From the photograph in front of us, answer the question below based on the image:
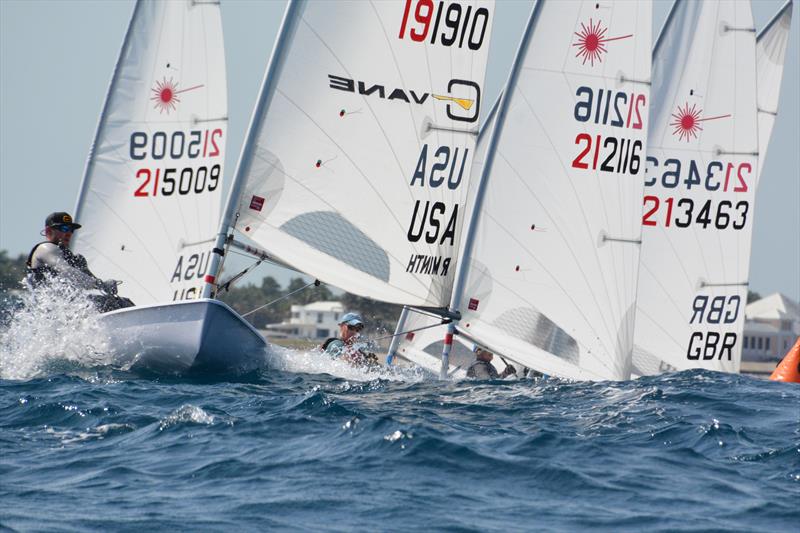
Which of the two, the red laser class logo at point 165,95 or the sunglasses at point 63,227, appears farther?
the red laser class logo at point 165,95

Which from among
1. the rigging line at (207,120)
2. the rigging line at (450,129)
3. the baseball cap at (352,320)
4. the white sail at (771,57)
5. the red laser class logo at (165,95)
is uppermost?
the white sail at (771,57)

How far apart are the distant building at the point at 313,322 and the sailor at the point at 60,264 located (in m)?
85.9

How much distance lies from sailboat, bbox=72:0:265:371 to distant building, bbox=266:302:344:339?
80762 mm

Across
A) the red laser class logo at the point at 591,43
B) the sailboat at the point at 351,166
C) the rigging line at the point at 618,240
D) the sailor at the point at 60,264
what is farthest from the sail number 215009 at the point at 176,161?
the rigging line at the point at 618,240

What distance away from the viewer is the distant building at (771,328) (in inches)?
3639

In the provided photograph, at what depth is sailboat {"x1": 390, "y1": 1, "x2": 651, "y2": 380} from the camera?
1664cm

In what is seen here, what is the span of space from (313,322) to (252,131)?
87.9 metres

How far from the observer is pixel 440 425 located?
10852 mm

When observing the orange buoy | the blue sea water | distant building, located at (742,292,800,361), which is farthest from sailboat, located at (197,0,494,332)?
distant building, located at (742,292,800,361)

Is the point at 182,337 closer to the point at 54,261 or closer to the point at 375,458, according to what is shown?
the point at 54,261

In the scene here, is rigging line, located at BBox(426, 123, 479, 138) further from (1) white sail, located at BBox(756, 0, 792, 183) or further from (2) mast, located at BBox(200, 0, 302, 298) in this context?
(1) white sail, located at BBox(756, 0, 792, 183)

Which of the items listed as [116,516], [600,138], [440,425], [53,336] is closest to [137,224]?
[53,336]

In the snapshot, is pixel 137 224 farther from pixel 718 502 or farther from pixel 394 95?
pixel 718 502

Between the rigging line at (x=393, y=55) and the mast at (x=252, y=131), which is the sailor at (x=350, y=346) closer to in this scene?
the mast at (x=252, y=131)
